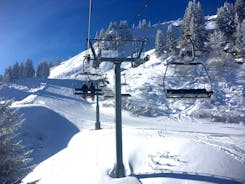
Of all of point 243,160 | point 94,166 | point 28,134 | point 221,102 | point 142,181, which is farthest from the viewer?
point 221,102

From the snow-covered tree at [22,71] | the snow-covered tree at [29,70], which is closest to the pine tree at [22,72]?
the snow-covered tree at [22,71]

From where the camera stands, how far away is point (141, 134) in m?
19.2

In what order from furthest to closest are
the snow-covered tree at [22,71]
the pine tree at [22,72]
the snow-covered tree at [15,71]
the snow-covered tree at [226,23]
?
the snow-covered tree at [22,71] → the pine tree at [22,72] → the snow-covered tree at [15,71] → the snow-covered tree at [226,23]

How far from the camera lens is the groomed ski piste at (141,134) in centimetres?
1231

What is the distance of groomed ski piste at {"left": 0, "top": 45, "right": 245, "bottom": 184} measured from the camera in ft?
40.4

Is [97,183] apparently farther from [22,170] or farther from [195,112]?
A: [195,112]

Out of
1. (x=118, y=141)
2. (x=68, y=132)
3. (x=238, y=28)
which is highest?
(x=238, y=28)

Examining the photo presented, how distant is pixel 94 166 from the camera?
46.4 feet

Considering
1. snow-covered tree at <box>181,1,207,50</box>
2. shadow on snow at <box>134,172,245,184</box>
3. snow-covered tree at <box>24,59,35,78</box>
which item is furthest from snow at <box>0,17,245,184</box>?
snow-covered tree at <box>24,59,35,78</box>

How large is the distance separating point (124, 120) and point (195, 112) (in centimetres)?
956

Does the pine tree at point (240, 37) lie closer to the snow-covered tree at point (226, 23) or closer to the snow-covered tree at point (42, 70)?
the snow-covered tree at point (226, 23)

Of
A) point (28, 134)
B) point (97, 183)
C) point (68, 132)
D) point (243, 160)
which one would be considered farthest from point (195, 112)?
point (97, 183)

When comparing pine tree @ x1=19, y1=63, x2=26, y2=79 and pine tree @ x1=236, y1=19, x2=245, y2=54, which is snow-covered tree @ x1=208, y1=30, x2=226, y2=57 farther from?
pine tree @ x1=19, y1=63, x2=26, y2=79

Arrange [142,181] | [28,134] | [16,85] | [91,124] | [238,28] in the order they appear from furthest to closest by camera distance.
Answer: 1. [16,85]
2. [238,28]
3. [91,124]
4. [28,134]
5. [142,181]
